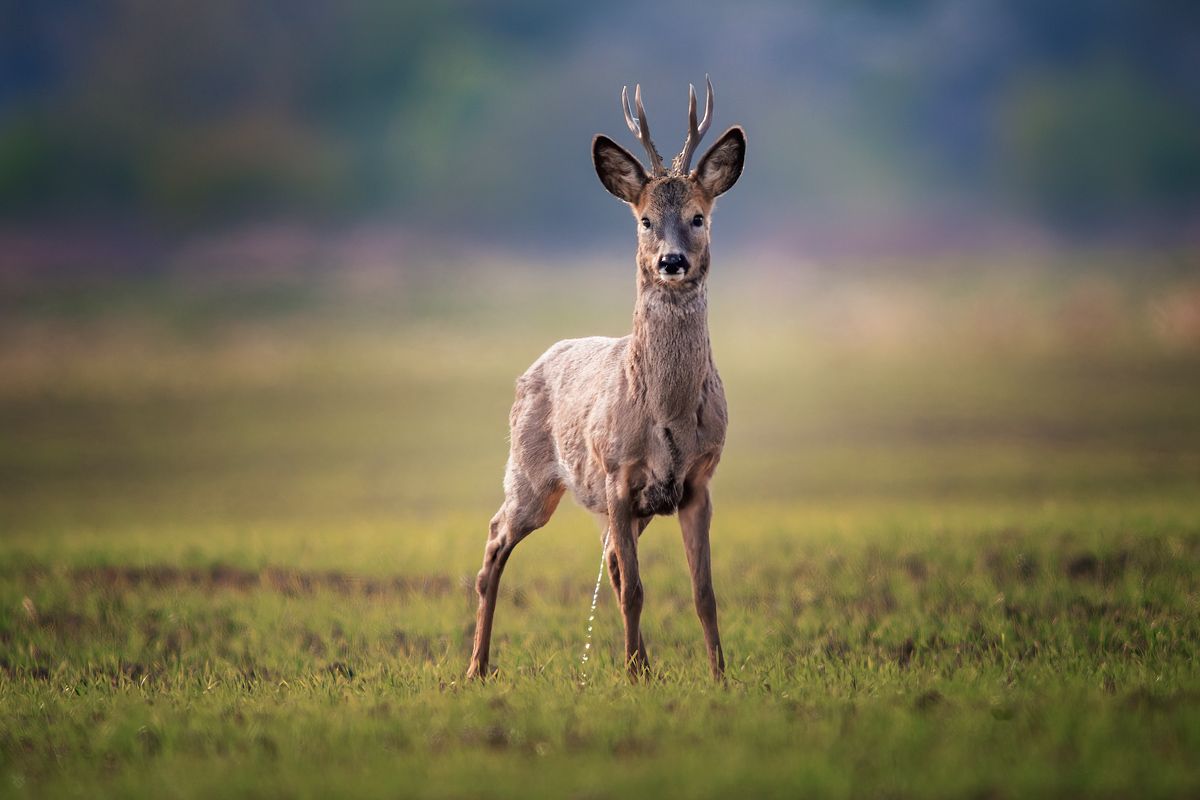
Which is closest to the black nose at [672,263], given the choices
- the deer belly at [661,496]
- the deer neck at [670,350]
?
the deer neck at [670,350]

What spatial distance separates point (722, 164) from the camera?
846 cm

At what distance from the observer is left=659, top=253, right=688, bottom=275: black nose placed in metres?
7.81

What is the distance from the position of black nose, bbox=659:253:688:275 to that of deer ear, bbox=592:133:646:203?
2.40 feet

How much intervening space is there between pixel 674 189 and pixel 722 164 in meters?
0.40

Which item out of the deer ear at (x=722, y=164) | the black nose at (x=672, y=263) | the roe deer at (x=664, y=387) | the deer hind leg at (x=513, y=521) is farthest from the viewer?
the deer hind leg at (x=513, y=521)

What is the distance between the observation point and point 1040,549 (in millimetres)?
12750

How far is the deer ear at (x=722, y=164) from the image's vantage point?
8367 millimetres

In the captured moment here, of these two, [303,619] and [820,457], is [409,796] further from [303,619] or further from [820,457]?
[820,457]

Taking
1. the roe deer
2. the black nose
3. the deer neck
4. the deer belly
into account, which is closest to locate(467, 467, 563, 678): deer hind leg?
the roe deer

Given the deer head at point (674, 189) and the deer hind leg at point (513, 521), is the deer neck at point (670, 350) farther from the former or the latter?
the deer hind leg at point (513, 521)

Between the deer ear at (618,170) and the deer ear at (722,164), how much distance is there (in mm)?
376

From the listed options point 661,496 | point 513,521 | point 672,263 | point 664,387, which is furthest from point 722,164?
point 513,521

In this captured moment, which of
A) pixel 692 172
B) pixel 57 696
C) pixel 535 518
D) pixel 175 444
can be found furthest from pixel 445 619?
pixel 175 444

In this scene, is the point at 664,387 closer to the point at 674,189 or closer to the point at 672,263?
the point at 672,263
